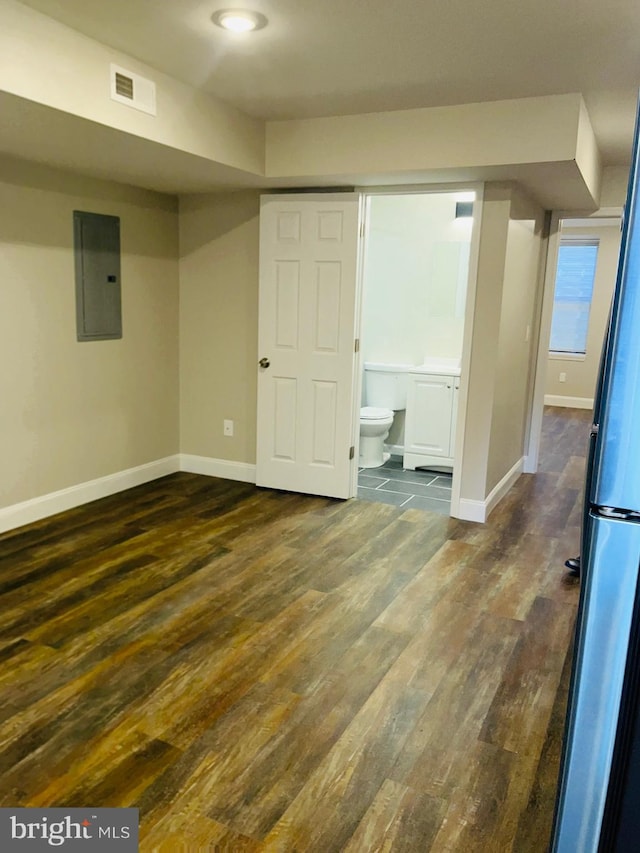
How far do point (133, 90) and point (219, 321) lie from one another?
6.73 feet

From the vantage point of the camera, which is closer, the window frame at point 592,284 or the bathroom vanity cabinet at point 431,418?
the bathroom vanity cabinet at point 431,418

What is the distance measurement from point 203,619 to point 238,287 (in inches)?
102

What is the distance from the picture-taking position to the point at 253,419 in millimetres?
4809

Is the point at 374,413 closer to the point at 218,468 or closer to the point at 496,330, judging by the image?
the point at 218,468

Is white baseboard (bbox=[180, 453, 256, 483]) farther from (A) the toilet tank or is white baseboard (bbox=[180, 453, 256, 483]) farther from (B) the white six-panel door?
(A) the toilet tank

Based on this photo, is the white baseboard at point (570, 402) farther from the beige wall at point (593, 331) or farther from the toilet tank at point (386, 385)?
the toilet tank at point (386, 385)

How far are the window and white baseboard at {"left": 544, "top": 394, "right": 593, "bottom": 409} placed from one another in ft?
2.01

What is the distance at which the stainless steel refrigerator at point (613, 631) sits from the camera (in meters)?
0.74

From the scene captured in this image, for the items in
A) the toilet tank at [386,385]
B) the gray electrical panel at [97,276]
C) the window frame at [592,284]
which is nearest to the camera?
the gray electrical panel at [97,276]

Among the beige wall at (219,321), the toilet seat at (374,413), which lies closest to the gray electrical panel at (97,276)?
the beige wall at (219,321)

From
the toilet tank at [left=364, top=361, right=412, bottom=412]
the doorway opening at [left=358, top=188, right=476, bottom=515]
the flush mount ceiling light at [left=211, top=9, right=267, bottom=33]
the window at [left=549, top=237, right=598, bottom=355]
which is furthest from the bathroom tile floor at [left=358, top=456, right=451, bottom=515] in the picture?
the window at [left=549, top=237, right=598, bottom=355]

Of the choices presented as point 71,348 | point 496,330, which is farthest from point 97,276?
point 496,330

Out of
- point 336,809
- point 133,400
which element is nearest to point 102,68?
point 133,400

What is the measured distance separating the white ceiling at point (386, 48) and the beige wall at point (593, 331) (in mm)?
5299
